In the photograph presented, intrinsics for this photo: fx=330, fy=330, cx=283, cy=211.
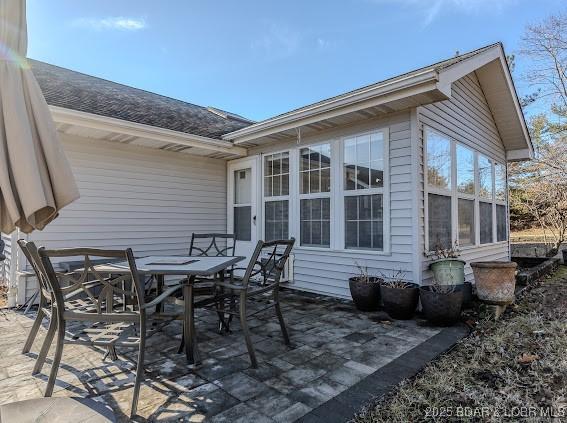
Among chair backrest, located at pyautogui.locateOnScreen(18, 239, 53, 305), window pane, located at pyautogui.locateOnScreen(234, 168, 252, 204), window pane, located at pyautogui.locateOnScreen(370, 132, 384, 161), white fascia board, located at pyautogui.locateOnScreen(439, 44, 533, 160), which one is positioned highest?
white fascia board, located at pyautogui.locateOnScreen(439, 44, 533, 160)

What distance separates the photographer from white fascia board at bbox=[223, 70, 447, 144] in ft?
11.9

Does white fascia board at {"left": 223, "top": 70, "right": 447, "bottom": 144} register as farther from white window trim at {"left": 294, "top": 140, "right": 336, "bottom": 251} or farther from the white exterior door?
the white exterior door

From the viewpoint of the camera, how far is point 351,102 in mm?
4207

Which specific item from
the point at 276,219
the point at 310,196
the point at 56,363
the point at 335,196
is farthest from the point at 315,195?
the point at 56,363

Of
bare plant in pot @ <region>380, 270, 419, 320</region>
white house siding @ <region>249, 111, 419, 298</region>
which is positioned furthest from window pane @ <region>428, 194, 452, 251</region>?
bare plant in pot @ <region>380, 270, 419, 320</region>

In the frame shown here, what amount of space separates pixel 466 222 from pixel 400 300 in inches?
101

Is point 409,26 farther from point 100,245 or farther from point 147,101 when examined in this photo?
point 100,245

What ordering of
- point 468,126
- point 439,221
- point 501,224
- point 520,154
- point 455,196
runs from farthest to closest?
point 520,154
point 501,224
point 468,126
point 455,196
point 439,221

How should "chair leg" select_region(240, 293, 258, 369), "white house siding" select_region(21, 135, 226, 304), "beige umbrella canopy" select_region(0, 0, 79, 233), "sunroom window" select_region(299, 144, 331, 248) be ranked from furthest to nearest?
"sunroom window" select_region(299, 144, 331, 248) → "white house siding" select_region(21, 135, 226, 304) → "chair leg" select_region(240, 293, 258, 369) → "beige umbrella canopy" select_region(0, 0, 79, 233)

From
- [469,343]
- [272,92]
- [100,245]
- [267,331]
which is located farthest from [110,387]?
[272,92]

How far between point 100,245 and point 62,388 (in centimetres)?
327

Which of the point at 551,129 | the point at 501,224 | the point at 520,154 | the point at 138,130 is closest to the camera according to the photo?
the point at 138,130

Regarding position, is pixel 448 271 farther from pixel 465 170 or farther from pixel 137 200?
pixel 137 200

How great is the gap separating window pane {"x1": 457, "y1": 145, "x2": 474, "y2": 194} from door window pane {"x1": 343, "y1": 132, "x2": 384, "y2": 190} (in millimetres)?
1654
